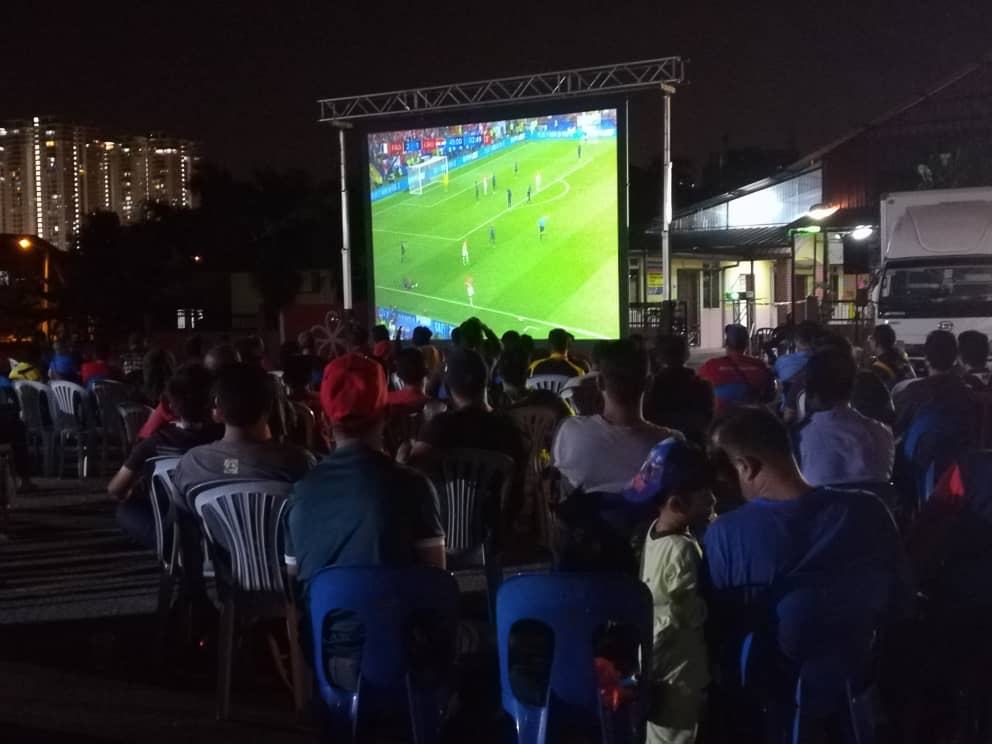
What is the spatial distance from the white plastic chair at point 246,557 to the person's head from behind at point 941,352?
376 centimetres

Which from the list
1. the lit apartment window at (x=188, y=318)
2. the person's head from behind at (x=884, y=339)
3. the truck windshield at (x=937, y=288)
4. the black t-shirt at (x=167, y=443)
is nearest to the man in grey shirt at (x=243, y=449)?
the black t-shirt at (x=167, y=443)

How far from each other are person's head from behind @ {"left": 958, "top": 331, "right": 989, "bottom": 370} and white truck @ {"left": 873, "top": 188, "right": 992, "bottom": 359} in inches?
338

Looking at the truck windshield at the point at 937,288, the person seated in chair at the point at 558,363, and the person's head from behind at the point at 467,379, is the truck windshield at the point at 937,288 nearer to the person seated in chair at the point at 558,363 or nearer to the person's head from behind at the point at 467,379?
the person seated in chair at the point at 558,363

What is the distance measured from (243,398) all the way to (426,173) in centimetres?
1320

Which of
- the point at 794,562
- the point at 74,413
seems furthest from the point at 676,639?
the point at 74,413

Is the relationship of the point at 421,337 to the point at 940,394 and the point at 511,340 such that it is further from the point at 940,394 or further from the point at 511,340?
the point at 940,394

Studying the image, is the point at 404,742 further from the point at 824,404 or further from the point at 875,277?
the point at 875,277

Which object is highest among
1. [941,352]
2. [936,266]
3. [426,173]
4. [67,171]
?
[67,171]

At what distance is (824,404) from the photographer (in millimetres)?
4734

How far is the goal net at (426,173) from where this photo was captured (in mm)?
16891

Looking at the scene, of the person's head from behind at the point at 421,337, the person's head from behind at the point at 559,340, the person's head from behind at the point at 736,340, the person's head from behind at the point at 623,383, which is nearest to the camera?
the person's head from behind at the point at 623,383

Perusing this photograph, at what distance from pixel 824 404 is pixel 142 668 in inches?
127

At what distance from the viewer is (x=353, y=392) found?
Answer: 360 cm

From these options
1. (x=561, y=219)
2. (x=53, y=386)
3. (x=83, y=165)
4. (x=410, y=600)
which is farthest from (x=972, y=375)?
(x=83, y=165)
